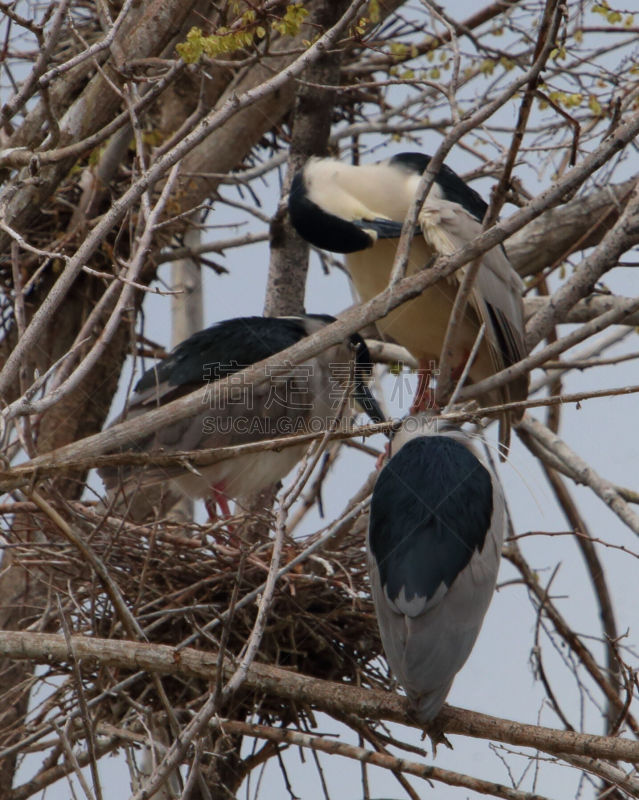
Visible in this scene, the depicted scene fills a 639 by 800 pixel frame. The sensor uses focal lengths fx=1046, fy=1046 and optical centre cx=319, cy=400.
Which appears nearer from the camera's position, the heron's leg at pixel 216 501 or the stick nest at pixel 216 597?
the stick nest at pixel 216 597

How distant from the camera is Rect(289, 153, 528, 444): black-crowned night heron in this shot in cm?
456

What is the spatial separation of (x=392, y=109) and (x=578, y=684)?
3.33 meters

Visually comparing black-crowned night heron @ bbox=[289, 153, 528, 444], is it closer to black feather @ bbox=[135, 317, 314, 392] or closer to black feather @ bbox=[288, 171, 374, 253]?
black feather @ bbox=[288, 171, 374, 253]

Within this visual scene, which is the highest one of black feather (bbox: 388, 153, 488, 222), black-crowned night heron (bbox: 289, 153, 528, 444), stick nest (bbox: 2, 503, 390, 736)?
black feather (bbox: 388, 153, 488, 222)

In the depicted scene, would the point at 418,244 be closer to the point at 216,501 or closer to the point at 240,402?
the point at 240,402

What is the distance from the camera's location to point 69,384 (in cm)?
249

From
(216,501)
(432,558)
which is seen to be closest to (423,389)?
(216,501)

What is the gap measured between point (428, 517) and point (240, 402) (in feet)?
5.33

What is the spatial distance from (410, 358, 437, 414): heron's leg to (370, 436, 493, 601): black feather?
99 centimetres

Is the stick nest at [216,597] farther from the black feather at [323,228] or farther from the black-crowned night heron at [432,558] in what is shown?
the black feather at [323,228]

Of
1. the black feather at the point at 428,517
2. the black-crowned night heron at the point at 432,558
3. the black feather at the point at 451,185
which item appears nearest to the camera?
the black-crowned night heron at the point at 432,558

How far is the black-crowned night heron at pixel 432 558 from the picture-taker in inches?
111

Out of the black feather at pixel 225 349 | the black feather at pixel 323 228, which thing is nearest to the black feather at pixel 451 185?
the black feather at pixel 323 228

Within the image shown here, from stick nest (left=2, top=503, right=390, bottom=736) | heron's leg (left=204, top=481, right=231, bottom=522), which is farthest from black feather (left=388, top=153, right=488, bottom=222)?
stick nest (left=2, top=503, right=390, bottom=736)
